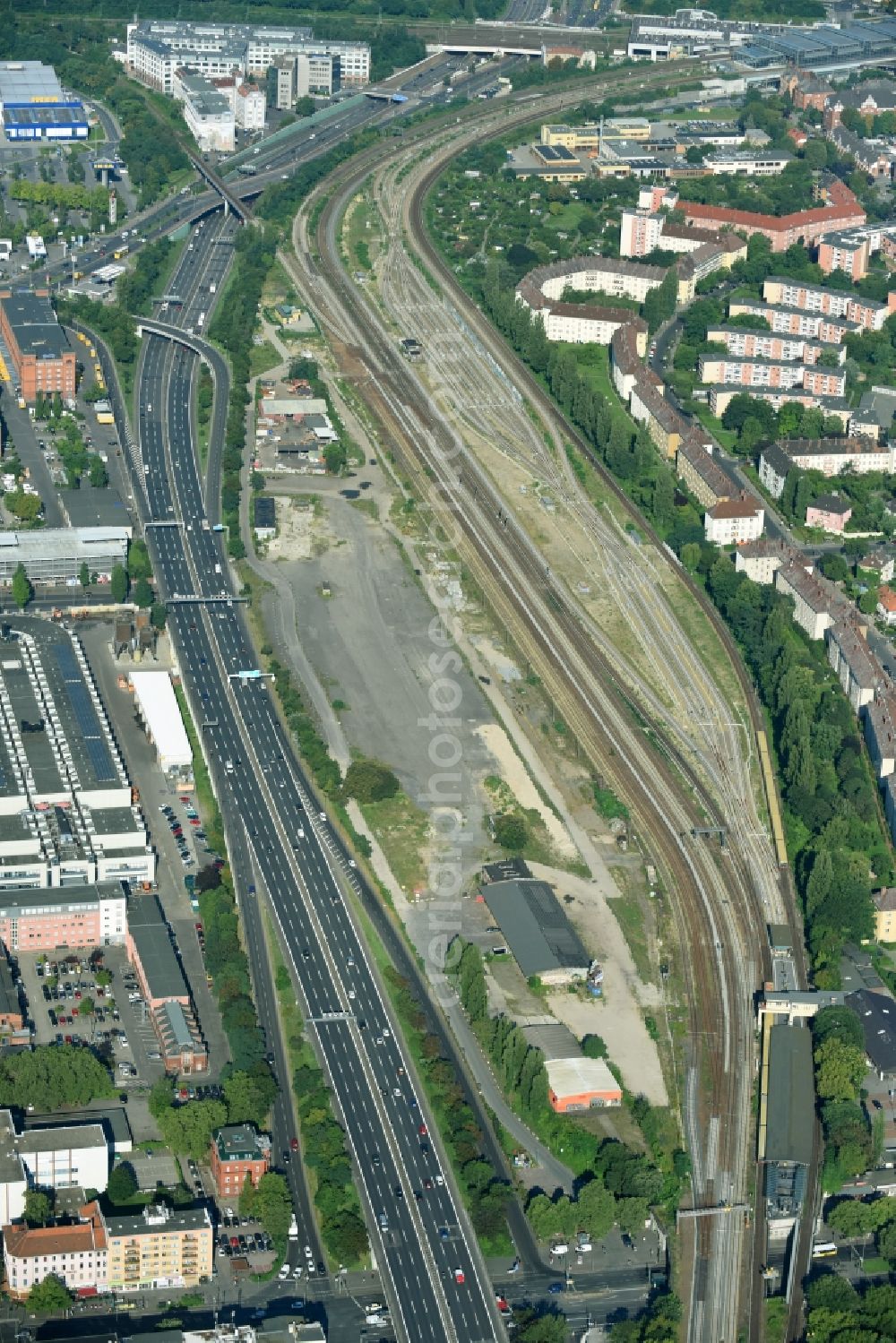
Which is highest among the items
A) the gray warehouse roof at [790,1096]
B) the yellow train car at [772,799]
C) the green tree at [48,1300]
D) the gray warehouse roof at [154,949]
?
the gray warehouse roof at [154,949]

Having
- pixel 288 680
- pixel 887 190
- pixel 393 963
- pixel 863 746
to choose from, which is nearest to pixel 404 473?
pixel 288 680

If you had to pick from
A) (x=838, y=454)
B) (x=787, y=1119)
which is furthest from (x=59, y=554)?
(x=787, y=1119)

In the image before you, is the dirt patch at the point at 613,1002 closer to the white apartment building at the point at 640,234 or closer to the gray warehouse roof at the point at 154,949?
the gray warehouse roof at the point at 154,949

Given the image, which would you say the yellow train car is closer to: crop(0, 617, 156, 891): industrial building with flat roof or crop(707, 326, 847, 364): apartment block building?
crop(0, 617, 156, 891): industrial building with flat roof

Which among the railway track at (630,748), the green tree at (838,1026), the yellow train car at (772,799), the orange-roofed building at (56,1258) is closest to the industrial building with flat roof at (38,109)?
the railway track at (630,748)

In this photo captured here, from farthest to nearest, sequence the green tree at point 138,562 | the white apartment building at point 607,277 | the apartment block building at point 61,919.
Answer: the white apartment building at point 607,277 → the green tree at point 138,562 → the apartment block building at point 61,919

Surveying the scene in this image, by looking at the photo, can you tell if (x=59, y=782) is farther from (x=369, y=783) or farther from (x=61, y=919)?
(x=369, y=783)
